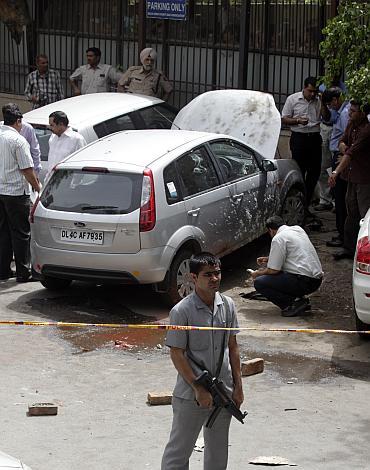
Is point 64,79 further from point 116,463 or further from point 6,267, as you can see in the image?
point 116,463

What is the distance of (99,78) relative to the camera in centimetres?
1744

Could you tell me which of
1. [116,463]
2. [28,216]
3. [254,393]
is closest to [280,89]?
[28,216]

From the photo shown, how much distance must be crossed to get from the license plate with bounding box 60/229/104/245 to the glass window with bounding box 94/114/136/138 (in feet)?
9.65

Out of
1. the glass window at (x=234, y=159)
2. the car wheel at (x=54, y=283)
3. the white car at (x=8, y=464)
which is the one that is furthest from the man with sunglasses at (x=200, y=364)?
the glass window at (x=234, y=159)

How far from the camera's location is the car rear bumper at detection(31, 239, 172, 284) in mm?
10664

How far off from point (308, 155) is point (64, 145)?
3629mm

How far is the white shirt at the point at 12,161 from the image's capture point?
1195 cm

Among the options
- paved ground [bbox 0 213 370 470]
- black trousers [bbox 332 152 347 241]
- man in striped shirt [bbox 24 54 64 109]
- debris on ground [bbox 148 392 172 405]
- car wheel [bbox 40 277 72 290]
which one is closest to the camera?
paved ground [bbox 0 213 370 470]

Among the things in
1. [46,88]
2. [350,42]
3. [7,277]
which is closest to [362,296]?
[350,42]

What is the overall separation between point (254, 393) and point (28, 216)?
4.31 m

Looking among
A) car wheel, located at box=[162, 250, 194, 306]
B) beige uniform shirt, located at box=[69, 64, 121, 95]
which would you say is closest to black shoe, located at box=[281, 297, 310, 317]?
car wheel, located at box=[162, 250, 194, 306]

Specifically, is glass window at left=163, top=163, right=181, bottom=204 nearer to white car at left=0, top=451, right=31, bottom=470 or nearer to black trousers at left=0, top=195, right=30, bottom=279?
black trousers at left=0, top=195, right=30, bottom=279

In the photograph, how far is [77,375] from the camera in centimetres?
922

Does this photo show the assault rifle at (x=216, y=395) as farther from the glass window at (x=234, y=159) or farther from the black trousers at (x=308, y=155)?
the black trousers at (x=308, y=155)
